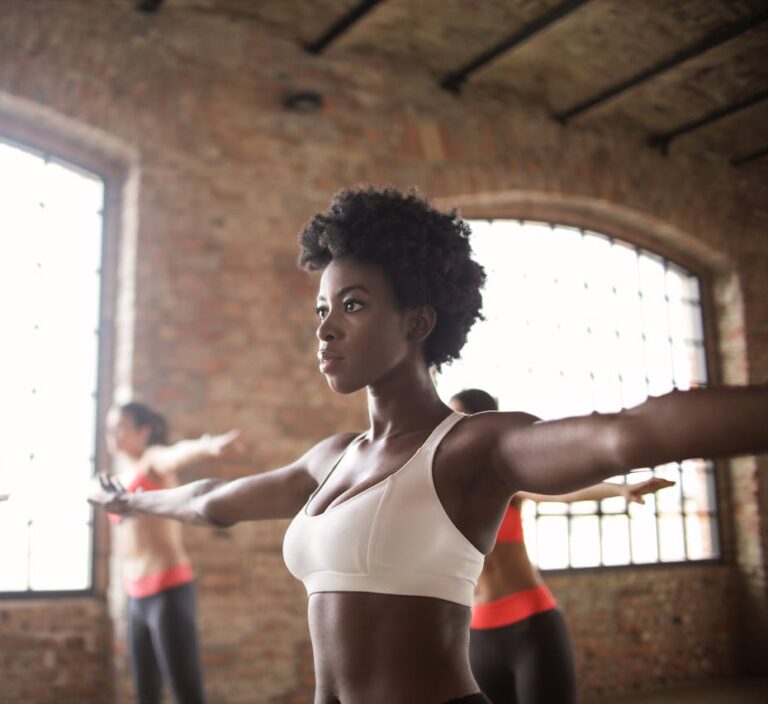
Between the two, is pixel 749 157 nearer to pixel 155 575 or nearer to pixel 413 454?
pixel 155 575

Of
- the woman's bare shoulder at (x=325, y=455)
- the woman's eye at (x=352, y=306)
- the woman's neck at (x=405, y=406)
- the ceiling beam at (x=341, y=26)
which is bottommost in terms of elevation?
the woman's bare shoulder at (x=325, y=455)

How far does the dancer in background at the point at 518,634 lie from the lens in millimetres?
2807

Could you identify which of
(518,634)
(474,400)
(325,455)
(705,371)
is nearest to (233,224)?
(474,400)

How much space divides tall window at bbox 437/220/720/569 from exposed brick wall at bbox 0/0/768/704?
38cm

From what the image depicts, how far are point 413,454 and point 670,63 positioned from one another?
472 centimetres

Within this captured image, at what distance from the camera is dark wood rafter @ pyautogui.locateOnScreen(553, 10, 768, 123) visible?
4988 mm

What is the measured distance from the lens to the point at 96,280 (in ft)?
15.7

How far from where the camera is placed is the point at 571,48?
560cm

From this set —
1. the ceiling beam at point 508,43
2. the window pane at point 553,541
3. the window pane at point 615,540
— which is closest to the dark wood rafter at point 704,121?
the ceiling beam at point 508,43

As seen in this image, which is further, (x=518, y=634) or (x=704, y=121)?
(x=704, y=121)

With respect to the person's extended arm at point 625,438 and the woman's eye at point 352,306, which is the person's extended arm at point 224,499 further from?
the person's extended arm at point 625,438

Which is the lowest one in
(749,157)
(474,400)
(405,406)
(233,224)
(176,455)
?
(405,406)

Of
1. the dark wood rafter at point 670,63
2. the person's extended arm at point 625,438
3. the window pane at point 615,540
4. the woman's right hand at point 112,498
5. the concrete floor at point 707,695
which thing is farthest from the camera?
the window pane at point 615,540

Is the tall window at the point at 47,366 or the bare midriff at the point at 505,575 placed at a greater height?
the tall window at the point at 47,366
